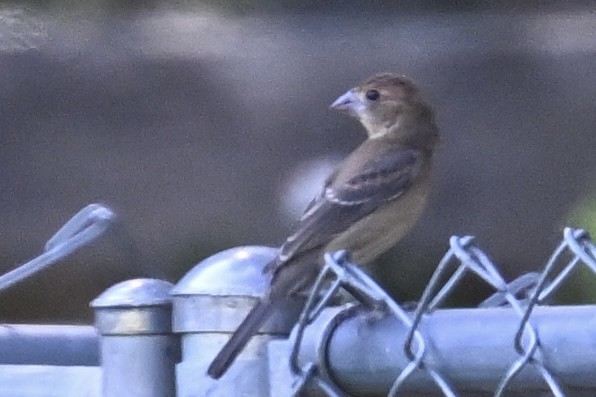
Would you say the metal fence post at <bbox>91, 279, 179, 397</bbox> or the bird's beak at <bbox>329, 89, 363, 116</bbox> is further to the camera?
the bird's beak at <bbox>329, 89, 363, 116</bbox>

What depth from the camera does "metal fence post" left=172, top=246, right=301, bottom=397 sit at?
1.90 m

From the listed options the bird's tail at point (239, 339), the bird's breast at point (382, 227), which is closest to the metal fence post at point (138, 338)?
the bird's tail at point (239, 339)

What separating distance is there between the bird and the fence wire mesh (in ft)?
3.43

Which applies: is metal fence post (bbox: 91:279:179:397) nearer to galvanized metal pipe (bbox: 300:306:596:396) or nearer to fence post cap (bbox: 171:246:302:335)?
fence post cap (bbox: 171:246:302:335)

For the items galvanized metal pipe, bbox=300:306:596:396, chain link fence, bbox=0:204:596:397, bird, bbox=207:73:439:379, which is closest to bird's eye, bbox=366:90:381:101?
bird, bbox=207:73:439:379

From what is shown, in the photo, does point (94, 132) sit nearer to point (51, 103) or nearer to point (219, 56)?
point (51, 103)

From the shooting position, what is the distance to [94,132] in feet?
19.8

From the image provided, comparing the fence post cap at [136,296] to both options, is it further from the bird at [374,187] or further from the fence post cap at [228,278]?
the bird at [374,187]

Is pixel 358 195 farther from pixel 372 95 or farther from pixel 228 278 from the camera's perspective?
pixel 228 278

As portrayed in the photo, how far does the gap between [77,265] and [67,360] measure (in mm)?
3702

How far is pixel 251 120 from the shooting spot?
587cm

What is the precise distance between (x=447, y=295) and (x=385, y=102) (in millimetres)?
2425

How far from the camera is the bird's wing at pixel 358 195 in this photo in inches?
140

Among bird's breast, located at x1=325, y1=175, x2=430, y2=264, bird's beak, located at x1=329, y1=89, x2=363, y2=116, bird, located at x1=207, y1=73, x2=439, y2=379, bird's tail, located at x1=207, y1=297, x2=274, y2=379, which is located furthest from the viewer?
bird's beak, located at x1=329, y1=89, x2=363, y2=116
